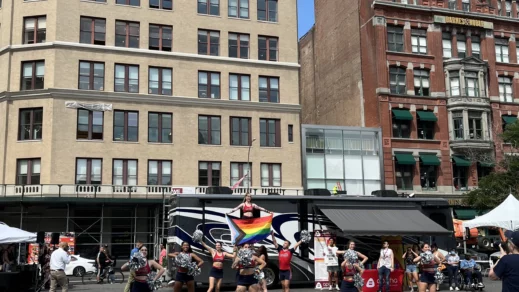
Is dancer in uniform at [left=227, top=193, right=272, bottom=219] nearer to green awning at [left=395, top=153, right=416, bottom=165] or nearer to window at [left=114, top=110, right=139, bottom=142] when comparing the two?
window at [left=114, top=110, right=139, bottom=142]

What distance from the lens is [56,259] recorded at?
17297mm

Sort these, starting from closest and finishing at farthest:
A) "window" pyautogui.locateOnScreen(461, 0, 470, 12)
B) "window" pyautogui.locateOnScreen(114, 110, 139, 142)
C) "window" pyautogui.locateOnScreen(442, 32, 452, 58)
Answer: "window" pyautogui.locateOnScreen(114, 110, 139, 142) → "window" pyautogui.locateOnScreen(442, 32, 452, 58) → "window" pyautogui.locateOnScreen(461, 0, 470, 12)

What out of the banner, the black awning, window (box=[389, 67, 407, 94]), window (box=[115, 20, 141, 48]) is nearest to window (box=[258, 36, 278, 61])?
window (box=[115, 20, 141, 48])

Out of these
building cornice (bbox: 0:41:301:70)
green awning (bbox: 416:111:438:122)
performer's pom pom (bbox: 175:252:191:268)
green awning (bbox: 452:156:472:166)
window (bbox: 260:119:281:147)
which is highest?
building cornice (bbox: 0:41:301:70)

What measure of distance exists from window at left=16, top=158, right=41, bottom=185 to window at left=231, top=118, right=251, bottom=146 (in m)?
13.0

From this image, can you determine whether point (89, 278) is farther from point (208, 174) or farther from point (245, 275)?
point (245, 275)

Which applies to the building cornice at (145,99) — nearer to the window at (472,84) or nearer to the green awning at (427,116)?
the green awning at (427,116)

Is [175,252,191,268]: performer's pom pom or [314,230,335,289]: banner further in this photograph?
[314,230,335,289]: banner

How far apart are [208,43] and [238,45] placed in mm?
2269

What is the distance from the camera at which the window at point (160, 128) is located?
39.4 metres

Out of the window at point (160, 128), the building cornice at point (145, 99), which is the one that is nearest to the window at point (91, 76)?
the building cornice at point (145, 99)

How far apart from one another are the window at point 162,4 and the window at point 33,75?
334 inches

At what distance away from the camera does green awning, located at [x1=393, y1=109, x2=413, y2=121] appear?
147 feet

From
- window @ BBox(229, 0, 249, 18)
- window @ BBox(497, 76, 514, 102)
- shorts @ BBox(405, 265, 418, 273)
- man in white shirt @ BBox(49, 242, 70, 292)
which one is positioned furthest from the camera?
window @ BBox(497, 76, 514, 102)
